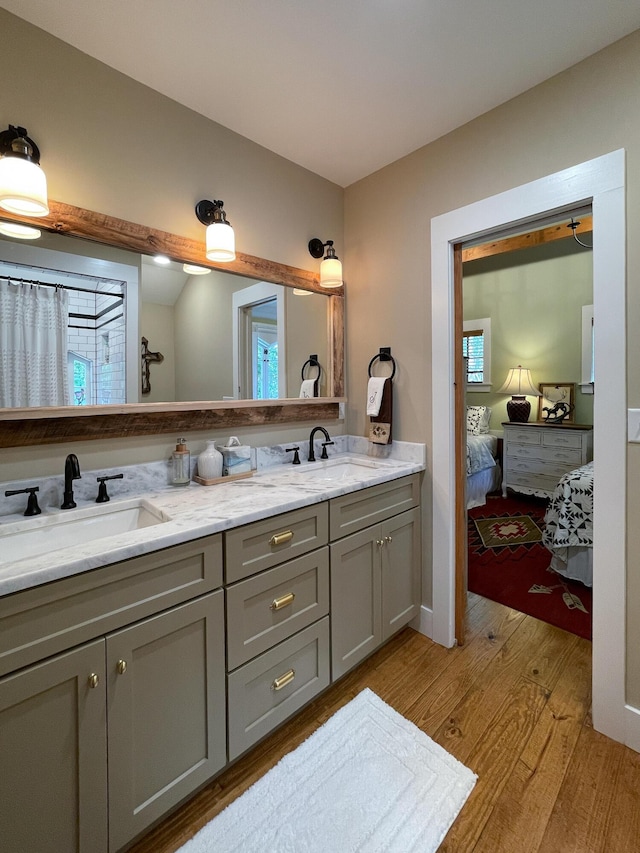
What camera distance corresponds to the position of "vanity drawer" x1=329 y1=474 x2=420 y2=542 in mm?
1602

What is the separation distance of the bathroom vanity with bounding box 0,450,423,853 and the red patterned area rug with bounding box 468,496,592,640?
4.02 feet

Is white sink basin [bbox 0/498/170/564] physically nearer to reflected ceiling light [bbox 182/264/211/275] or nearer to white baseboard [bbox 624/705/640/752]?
reflected ceiling light [bbox 182/264/211/275]

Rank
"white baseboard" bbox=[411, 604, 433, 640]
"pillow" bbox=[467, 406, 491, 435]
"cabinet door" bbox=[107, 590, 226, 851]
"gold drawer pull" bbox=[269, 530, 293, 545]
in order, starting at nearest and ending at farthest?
"cabinet door" bbox=[107, 590, 226, 851] → "gold drawer pull" bbox=[269, 530, 293, 545] → "white baseboard" bbox=[411, 604, 433, 640] → "pillow" bbox=[467, 406, 491, 435]

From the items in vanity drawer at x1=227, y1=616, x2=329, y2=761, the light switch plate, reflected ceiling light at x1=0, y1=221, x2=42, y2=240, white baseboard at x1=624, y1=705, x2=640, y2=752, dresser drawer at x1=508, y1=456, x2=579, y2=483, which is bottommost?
white baseboard at x1=624, y1=705, x2=640, y2=752

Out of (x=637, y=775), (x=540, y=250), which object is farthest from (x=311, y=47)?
(x=540, y=250)

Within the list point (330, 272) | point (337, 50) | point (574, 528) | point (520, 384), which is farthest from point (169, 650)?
point (520, 384)

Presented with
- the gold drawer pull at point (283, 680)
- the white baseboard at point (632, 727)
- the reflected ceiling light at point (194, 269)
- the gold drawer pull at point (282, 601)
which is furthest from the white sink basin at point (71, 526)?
the white baseboard at point (632, 727)

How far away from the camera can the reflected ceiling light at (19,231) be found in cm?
129

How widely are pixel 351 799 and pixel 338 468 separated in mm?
1320

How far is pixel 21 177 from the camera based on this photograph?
1.20 meters

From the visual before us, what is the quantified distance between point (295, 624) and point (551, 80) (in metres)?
2.36

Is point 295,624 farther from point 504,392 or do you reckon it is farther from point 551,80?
point 504,392

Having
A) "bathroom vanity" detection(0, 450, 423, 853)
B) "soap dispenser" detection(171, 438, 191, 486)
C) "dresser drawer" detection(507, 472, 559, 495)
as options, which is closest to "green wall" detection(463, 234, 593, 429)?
"dresser drawer" detection(507, 472, 559, 495)

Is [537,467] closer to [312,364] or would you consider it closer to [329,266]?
[312,364]
